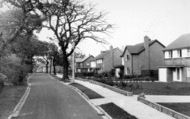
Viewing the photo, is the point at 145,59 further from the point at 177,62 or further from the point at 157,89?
the point at 157,89

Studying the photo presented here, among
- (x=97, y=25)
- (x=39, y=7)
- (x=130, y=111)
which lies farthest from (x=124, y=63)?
(x=130, y=111)

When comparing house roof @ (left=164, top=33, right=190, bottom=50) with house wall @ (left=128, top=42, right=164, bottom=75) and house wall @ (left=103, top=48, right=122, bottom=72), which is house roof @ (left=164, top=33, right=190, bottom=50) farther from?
house wall @ (left=103, top=48, right=122, bottom=72)

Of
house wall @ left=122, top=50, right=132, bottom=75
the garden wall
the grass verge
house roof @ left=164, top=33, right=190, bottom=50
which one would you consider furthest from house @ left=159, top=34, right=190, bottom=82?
the garden wall

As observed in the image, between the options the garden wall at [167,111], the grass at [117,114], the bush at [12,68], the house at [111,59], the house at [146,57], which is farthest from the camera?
the house at [111,59]

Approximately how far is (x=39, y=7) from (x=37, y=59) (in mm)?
92746

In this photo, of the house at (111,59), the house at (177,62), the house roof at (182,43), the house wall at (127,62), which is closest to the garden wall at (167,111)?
the house at (177,62)

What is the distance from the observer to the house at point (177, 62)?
38531mm

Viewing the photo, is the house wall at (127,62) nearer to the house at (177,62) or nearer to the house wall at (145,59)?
the house wall at (145,59)

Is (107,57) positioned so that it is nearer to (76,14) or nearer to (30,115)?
(76,14)

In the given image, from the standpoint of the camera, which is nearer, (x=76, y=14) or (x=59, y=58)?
(x=76, y=14)

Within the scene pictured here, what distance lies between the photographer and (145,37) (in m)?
52.2

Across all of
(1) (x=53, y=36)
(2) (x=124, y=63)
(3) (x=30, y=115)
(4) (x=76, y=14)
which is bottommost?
(3) (x=30, y=115)

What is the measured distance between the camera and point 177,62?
1604 inches

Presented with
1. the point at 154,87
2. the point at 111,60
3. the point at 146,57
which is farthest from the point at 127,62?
the point at 154,87
